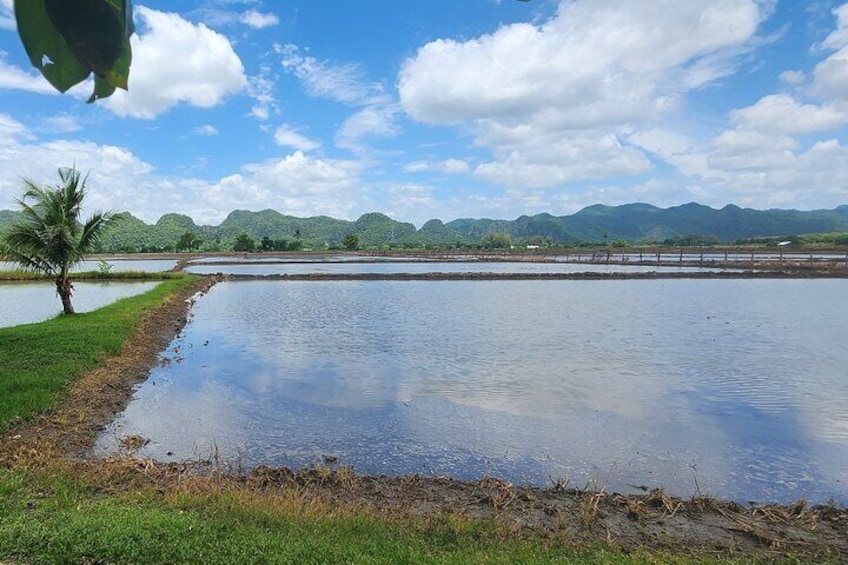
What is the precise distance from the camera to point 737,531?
5.68 m

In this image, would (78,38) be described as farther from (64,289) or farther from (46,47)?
(64,289)

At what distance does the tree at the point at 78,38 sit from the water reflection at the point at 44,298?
20475mm

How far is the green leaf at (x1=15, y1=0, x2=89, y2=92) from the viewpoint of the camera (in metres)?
0.77

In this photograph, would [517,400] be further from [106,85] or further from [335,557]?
[106,85]

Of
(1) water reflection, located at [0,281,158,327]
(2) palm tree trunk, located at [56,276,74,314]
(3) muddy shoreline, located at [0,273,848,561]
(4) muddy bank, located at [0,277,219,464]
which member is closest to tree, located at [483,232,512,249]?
(1) water reflection, located at [0,281,158,327]

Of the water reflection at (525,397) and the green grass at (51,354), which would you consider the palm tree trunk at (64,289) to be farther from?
the water reflection at (525,397)

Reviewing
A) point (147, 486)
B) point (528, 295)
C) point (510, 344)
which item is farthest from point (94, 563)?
point (528, 295)

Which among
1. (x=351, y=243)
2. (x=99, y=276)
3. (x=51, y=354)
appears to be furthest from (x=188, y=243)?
(x=51, y=354)

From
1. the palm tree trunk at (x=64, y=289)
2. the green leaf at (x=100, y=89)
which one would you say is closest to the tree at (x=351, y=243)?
the palm tree trunk at (x=64, y=289)

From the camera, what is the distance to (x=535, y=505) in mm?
6199

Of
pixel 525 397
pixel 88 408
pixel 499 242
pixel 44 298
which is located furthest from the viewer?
pixel 499 242

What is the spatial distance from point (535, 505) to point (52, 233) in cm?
1577

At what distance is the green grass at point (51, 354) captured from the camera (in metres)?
8.72

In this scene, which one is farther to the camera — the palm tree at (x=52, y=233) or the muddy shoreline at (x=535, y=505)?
the palm tree at (x=52, y=233)
